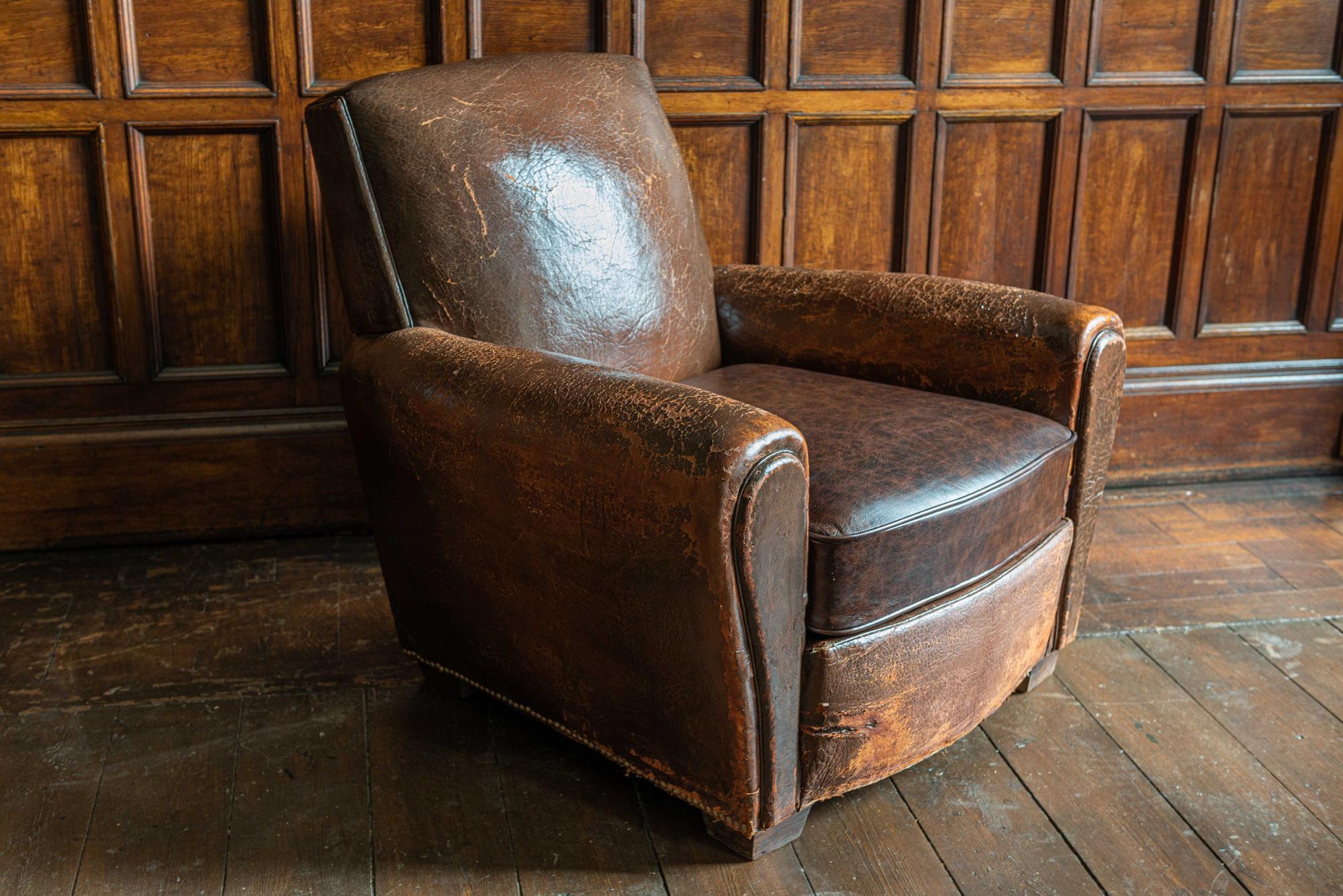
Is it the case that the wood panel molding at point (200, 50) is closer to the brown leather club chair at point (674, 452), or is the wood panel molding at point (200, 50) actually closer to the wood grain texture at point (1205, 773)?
the brown leather club chair at point (674, 452)

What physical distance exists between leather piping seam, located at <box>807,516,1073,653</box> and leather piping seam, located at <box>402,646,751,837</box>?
23cm

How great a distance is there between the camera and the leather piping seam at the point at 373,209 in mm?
1602

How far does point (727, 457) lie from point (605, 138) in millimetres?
787

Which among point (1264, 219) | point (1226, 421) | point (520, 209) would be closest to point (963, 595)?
point (520, 209)

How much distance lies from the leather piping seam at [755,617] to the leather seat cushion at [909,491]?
0.22 feet

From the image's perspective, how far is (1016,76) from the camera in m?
2.39

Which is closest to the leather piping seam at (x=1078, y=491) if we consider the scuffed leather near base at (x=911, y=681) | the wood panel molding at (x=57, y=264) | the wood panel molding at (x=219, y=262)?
the scuffed leather near base at (x=911, y=681)

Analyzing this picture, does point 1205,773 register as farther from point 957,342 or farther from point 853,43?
point 853,43

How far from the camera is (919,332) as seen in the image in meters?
1.79

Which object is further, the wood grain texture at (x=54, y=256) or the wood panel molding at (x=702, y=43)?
the wood panel molding at (x=702, y=43)

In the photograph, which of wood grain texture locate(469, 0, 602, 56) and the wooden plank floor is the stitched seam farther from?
wood grain texture locate(469, 0, 602, 56)

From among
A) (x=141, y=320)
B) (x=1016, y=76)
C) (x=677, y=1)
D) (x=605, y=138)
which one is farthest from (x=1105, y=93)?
(x=141, y=320)

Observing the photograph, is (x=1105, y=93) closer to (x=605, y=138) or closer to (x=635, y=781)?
(x=605, y=138)

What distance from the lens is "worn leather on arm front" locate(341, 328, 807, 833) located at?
4.02 ft
